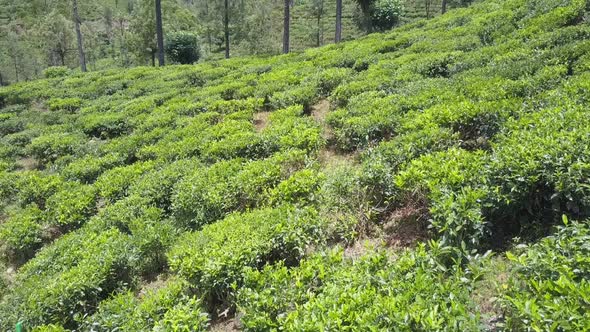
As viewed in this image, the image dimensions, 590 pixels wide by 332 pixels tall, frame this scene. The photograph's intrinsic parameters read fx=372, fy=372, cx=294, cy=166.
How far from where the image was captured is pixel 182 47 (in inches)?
1170

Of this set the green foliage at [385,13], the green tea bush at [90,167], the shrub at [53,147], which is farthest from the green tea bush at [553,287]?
the green foliage at [385,13]

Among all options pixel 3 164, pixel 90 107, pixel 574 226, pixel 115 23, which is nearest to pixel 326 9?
pixel 115 23

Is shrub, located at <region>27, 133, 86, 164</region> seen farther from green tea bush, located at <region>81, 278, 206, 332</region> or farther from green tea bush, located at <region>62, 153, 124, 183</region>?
green tea bush, located at <region>81, 278, 206, 332</region>

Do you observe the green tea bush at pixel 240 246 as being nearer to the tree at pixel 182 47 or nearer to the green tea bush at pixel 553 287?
the green tea bush at pixel 553 287

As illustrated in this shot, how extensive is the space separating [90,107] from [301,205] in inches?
531

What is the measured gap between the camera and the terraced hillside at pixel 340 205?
3.63 m

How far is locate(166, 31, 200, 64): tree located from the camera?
29469mm

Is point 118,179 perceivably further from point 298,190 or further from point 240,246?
point 240,246

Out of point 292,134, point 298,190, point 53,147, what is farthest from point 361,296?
point 53,147

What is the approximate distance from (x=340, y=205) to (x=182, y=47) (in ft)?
90.3

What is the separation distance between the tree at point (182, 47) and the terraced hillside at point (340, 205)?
61.3ft

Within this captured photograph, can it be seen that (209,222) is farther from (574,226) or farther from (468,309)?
(574,226)

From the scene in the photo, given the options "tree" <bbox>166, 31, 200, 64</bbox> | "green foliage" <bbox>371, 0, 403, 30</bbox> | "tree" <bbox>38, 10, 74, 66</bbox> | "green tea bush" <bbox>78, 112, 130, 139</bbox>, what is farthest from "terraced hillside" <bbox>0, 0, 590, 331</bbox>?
"tree" <bbox>38, 10, 74, 66</bbox>

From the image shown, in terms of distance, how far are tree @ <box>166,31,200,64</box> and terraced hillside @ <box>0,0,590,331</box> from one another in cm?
1867
